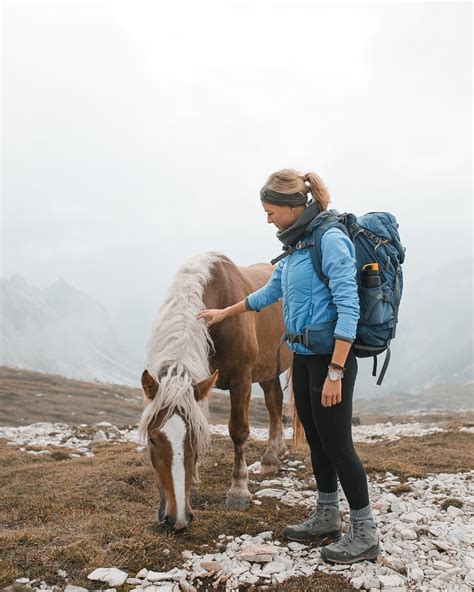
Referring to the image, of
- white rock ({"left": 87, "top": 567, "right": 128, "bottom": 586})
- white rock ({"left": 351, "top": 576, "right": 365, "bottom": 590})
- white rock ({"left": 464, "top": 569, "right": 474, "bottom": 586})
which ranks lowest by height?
white rock ({"left": 464, "top": 569, "right": 474, "bottom": 586})

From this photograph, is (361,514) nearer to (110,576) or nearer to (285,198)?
(110,576)

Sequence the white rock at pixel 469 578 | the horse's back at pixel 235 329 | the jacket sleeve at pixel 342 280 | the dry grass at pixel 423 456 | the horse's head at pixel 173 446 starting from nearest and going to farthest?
the jacket sleeve at pixel 342 280 → the white rock at pixel 469 578 → the horse's head at pixel 173 446 → the horse's back at pixel 235 329 → the dry grass at pixel 423 456

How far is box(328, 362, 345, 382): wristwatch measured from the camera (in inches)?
185

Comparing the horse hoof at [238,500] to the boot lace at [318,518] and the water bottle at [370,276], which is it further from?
the water bottle at [370,276]

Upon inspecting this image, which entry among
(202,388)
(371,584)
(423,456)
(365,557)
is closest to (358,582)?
(371,584)

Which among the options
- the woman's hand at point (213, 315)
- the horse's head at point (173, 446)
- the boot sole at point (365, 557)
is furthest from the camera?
the woman's hand at point (213, 315)

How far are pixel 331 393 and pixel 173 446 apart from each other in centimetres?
179

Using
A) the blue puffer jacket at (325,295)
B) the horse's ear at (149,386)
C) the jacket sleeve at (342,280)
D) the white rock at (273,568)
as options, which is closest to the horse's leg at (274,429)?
the white rock at (273,568)

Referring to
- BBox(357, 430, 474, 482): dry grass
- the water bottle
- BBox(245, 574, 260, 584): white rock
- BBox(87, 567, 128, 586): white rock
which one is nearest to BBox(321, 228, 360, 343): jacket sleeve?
the water bottle

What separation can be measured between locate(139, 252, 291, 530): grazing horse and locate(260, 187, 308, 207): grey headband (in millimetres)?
1955

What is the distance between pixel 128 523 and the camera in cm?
604

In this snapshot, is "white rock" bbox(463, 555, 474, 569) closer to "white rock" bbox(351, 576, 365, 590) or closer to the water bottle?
"white rock" bbox(351, 576, 365, 590)

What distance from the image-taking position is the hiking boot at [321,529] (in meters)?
5.73

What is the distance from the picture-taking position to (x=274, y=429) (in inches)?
413
